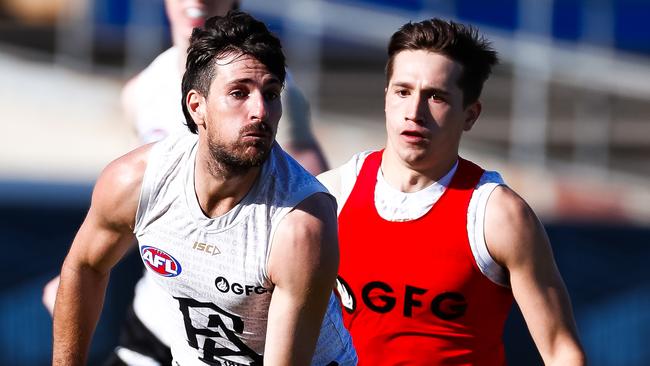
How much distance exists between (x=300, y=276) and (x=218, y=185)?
38 cm

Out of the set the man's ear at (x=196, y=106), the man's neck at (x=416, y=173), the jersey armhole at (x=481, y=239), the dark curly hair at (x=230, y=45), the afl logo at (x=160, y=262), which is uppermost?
the dark curly hair at (x=230, y=45)

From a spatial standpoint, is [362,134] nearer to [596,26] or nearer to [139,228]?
[596,26]

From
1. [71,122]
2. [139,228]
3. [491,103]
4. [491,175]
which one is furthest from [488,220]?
[491,103]

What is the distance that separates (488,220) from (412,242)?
1.00ft

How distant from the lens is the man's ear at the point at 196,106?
150 inches

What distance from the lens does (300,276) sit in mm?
3650

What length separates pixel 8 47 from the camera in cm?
1329

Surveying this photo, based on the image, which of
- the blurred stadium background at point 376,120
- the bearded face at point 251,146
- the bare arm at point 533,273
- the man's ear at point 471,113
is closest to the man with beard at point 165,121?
the man's ear at point 471,113

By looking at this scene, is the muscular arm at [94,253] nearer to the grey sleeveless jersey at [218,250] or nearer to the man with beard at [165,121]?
the grey sleeveless jersey at [218,250]

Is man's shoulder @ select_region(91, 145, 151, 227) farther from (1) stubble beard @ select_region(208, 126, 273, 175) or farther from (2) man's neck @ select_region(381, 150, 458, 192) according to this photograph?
(2) man's neck @ select_region(381, 150, 458, 192)

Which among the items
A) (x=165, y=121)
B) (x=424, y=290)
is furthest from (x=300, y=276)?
(x=165, y=121)

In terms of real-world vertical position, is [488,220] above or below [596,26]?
below

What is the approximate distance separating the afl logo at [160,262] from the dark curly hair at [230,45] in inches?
20.1

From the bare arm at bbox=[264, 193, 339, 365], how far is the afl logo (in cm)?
35
